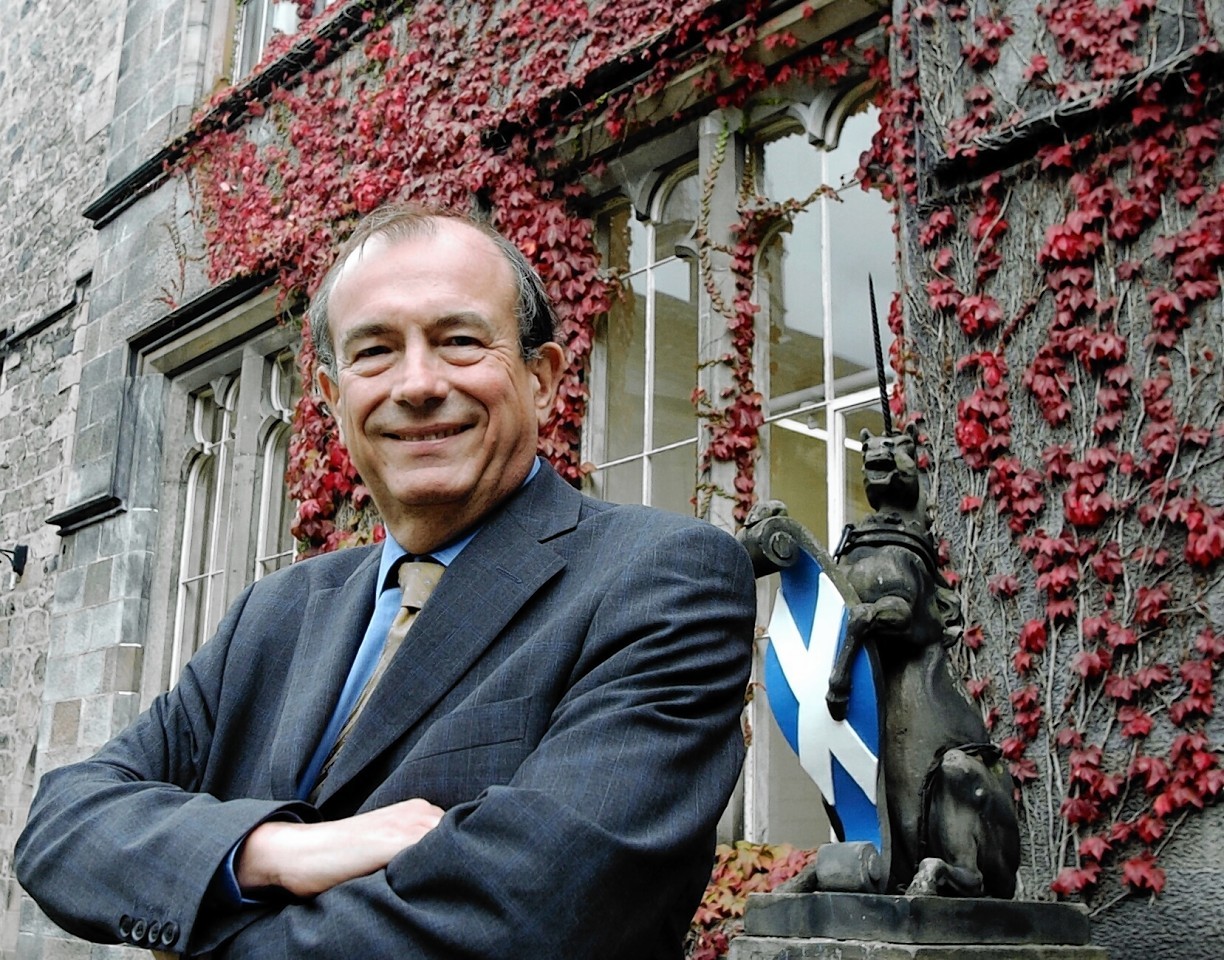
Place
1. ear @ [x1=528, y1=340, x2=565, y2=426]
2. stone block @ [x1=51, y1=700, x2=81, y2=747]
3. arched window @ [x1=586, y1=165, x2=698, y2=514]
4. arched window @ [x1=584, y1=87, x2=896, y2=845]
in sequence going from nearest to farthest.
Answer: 1. ear @ [x1=528, y1=340, x2=565, y2=426]
2. arched window @ [x1=584, y1=87, x2=896, y2=845]
3. arched window @ [x1=586, y1=165, x2=698, y2=514]
4. stone block @ [x1=51, y1=700, x2=81, y2=747]

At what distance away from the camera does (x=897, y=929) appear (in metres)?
2.65

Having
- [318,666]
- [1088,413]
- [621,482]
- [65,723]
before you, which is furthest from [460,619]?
[65,723]

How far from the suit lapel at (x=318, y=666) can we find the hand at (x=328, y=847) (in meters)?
0.17

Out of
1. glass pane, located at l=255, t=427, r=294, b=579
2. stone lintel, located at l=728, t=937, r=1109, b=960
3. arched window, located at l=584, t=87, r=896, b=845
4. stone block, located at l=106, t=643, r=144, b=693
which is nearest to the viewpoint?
stone lintel, located at l=728, t=937, r=1109, b=960

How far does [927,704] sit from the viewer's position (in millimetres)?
3031

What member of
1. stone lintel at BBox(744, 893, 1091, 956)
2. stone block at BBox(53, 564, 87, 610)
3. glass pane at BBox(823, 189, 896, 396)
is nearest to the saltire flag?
stone lintel at BBox(744, 893, 1091, 956)

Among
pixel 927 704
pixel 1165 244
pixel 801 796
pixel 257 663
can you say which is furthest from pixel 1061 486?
pixel 257 663

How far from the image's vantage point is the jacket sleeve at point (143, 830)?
1.48m

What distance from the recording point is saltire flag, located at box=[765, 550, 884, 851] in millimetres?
2955

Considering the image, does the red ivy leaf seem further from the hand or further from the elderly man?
the hand

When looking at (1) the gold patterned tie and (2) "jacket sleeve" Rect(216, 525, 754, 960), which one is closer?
(2) "jacket sleeve" Rect(216, 525, 754, 960)

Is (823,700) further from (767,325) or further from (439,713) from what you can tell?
(767,325)

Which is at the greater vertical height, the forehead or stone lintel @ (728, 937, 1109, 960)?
the forehead

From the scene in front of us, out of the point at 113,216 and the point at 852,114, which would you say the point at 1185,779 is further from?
the point at 113,216
